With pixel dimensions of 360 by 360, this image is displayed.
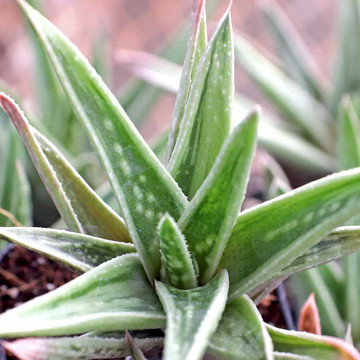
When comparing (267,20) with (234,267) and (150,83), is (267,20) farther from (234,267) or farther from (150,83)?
(234,267)

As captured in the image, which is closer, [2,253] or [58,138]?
[2,253]

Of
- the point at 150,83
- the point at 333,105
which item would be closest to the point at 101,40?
the point at 150,83

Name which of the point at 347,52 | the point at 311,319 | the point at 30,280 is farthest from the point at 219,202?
the point at 347,52

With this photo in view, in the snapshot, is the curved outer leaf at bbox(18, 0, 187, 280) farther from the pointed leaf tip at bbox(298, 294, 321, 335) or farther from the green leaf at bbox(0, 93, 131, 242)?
the pointed leaf tip at bbox(298, 294, 321, 335)

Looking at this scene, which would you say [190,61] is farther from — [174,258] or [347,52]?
[347,52]

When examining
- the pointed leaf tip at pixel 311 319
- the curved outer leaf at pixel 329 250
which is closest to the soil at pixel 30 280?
the pointed leaf tip at pixel 311 319

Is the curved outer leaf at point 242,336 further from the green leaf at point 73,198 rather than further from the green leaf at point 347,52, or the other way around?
the green leaf at point 347,52

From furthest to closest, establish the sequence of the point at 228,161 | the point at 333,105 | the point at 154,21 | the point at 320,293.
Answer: the point at 154,21, the point at 333,105, the point at 320,293, the point at 228,161
